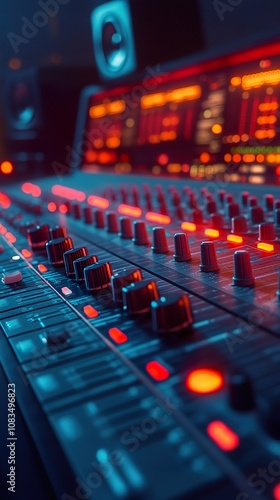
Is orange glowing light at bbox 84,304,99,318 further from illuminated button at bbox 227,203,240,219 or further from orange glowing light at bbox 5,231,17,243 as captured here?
orange glowing light at bbox 5,231,17,243

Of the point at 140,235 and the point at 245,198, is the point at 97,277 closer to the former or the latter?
the point at 140,235

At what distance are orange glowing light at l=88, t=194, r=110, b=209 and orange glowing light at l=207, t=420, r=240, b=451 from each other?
1.20 m

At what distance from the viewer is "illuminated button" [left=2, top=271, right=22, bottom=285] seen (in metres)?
0.90

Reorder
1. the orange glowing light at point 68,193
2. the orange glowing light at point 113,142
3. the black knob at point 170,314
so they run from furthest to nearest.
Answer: the orange glowing light at point 113,142 < the orange glowing light at point 68,193 < the black knob at point 170,314

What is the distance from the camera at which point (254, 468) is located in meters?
0.35

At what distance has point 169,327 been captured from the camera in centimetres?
57

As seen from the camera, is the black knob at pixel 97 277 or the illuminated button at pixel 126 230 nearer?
the black knob at pixel 97 277

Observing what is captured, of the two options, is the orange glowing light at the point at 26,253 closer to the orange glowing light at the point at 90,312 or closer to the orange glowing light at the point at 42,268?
the orange glowing light at the point at 42,268

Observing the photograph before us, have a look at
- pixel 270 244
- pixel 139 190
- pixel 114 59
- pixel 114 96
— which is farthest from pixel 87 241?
pixel 114 59

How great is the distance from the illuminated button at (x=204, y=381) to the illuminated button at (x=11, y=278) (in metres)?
0.50

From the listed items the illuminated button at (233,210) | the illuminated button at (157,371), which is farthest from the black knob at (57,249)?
the illuminated button at (157,371)

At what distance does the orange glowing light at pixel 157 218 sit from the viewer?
1.22 metres

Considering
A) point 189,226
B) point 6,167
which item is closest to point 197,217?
point 189,226

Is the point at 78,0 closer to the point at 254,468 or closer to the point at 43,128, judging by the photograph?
the point at 43,128
